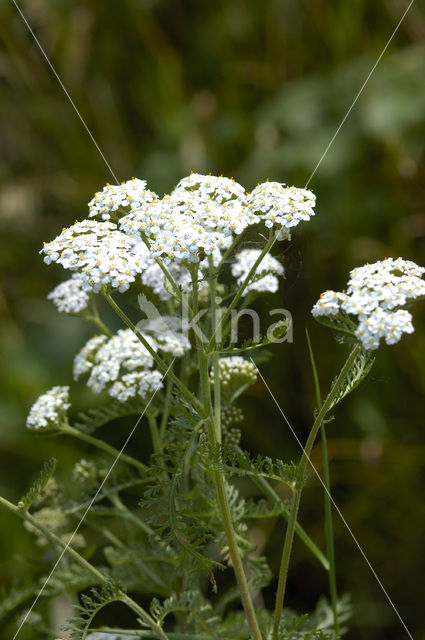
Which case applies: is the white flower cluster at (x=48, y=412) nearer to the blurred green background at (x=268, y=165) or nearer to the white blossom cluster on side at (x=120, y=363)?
the white blossom cluster on side at (x=120, y=363)

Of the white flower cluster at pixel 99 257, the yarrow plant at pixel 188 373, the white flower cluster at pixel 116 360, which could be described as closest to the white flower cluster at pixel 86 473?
the yarrow plant at pixel 188 373

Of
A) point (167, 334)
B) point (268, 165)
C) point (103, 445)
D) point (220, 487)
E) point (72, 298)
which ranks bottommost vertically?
point (220, 487)

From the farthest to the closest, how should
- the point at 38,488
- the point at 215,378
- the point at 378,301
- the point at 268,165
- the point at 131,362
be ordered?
the point at 268,165, the point at 131,362, the point at 215,378, the point at 38,488, the point at 378,301

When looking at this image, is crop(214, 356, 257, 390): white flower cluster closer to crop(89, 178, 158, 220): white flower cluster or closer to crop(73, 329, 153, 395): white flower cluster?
crop(73, 329, 153, 395): white flower cluster

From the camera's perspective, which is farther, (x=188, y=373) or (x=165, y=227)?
(x=188, y=373)

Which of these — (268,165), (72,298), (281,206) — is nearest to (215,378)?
(281,206)

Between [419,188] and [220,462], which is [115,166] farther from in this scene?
[220,462]

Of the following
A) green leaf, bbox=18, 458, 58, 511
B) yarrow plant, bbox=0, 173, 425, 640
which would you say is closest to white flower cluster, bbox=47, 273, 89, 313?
yarrow plant, bbox=0, 173, 425, 640

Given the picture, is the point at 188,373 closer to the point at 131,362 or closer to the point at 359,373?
the point at 131,362
